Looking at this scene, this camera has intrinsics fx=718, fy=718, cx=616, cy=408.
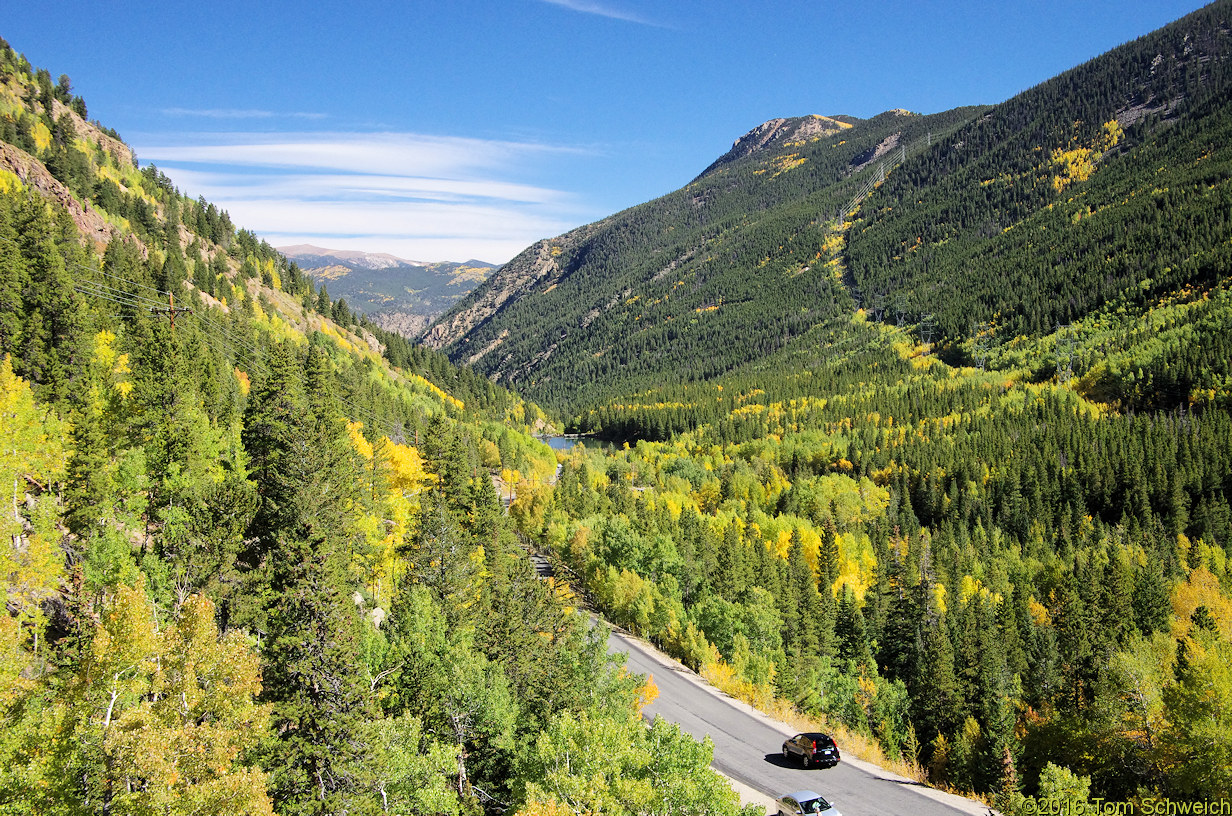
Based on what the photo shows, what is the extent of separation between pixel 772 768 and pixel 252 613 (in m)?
27.4

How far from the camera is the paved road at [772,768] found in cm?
3419

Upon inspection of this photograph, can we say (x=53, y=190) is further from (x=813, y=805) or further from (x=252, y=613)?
(x=813, y=805)

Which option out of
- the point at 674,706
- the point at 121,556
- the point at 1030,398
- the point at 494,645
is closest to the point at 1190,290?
the point at 1030,398

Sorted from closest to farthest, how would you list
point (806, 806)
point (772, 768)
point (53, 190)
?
point (806, 806) < point (772, 768) < point (53, 190)

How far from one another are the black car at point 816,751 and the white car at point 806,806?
7131mm

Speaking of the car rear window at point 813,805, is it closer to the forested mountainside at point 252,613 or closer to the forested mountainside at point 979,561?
the forested mountainside at point 252,613

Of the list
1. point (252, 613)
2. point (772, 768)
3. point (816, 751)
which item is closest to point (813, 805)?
point (816, 751)

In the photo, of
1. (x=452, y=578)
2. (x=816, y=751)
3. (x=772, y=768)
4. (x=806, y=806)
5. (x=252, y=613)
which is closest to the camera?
(x=806, y=806)

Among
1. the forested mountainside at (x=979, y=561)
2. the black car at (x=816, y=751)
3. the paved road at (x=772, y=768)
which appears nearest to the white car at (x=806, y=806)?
the paved road at (x=772, y=768)

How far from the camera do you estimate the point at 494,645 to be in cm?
3878

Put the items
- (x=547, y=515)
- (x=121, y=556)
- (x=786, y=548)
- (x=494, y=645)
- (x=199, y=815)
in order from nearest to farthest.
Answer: (x=199, y=815), (x=121, y=556), (x=494, y=645), (x=547, y=515), (x=786, y=548)

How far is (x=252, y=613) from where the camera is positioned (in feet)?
101

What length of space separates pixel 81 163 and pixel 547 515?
91.0m

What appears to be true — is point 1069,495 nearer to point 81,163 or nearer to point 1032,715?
point 1032,715
